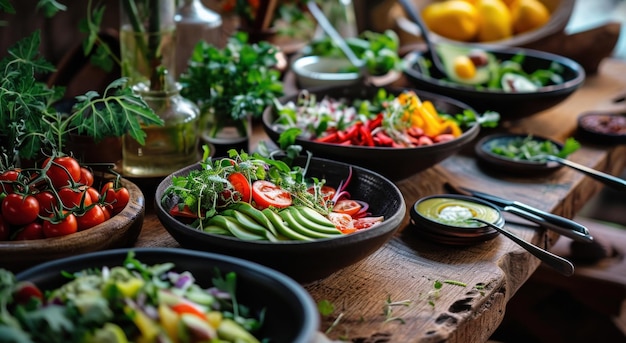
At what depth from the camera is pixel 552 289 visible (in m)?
2.89

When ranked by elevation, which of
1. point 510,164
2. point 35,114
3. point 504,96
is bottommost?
point 510,164

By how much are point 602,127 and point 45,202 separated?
1.81 metres

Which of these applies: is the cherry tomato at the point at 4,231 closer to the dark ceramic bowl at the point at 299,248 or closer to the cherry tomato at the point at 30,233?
the cherry tomato at the point at 30,233

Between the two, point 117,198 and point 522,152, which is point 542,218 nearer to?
point 522,152

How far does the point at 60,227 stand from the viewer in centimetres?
142

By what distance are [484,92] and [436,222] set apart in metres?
0.87

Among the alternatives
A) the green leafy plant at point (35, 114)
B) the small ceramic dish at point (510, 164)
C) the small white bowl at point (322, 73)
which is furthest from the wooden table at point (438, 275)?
the small white bowl at point (322, 73)

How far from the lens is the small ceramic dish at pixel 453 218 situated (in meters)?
1.71

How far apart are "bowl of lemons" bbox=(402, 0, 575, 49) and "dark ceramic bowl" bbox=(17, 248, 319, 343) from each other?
2.14 meters

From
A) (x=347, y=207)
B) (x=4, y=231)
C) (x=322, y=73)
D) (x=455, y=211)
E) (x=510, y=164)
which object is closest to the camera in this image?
(x=4, y=231)

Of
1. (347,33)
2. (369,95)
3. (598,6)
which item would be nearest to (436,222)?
(369,95)

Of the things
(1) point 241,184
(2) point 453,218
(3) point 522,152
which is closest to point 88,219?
(1) point 241,184

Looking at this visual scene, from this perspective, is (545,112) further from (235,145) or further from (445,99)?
(235,145)

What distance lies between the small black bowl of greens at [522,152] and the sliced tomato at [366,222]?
0.74 metres
